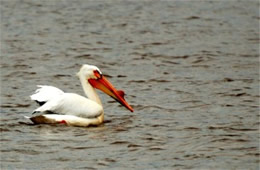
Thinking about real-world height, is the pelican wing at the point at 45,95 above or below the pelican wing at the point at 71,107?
above

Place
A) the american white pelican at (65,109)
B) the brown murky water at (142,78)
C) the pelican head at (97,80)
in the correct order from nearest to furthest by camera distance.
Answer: the brown murky water at (142,78) < the american white pelican at (65,109) < the pelican head at (97,80)

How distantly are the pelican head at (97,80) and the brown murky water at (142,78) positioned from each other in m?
0.21

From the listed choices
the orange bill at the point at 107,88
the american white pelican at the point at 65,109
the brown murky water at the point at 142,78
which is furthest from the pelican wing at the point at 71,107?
the orange bill at the point at 107,88

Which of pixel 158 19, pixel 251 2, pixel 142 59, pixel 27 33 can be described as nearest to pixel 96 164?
pixel 142 59

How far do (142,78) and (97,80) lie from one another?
2.35 metres

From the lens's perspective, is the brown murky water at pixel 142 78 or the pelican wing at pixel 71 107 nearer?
the brown murky water at pixel 142 78

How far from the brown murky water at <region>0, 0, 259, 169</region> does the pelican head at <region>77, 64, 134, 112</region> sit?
0.69ft

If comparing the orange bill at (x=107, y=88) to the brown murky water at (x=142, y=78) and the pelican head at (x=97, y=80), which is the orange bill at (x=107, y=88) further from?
the brown murky water at (x=142, y=78)

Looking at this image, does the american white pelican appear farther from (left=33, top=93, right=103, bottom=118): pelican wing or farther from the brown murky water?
the brown murky water

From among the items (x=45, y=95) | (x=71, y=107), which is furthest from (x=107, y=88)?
(x=45, y=95)

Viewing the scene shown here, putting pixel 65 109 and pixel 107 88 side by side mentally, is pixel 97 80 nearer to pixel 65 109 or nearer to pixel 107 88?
pixel 107 88

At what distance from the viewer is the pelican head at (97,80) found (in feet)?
33.0

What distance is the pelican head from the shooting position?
1007cm

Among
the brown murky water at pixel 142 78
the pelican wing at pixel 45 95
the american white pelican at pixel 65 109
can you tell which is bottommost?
the brown murky water at pixel 142 78
